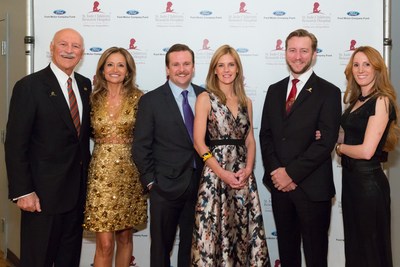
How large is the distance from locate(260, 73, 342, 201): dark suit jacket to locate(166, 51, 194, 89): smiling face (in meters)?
0.75

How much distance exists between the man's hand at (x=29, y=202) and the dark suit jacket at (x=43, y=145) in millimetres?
37

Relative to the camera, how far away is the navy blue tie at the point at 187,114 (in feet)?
11.1

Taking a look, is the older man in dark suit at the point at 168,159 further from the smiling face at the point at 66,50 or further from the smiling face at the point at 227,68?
the smiling face at the point at 66,50

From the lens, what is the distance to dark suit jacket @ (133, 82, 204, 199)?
327 centimetres

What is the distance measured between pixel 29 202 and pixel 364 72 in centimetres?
242

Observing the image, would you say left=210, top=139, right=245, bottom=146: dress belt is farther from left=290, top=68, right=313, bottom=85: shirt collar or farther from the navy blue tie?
left=290, top=68, right=313, bottom=85: shirt collar

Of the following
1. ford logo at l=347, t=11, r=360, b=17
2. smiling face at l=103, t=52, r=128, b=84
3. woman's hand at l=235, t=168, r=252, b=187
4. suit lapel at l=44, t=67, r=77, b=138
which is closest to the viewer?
suit lapel at l=44, t=67, r=77, b=138

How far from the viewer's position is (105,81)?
352cm

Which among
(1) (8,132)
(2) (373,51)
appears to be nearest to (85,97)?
(1) (8,132)

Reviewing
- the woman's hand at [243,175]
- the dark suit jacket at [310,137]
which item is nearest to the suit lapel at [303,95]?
the dark suit jacket at [310,137]

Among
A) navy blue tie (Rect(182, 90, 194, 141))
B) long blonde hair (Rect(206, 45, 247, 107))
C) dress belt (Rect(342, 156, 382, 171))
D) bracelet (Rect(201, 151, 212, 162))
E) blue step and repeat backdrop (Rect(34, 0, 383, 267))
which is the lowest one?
dress belt (Rect(342, 156, 382, 171))

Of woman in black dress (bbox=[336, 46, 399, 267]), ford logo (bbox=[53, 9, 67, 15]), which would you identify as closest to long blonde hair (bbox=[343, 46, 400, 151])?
woman in black dress (bbox=[336, 46, 399, 267])

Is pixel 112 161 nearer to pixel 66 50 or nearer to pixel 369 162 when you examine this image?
pixel 66 50

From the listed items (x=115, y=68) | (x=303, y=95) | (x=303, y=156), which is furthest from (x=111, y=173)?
(x=303, y=95)
